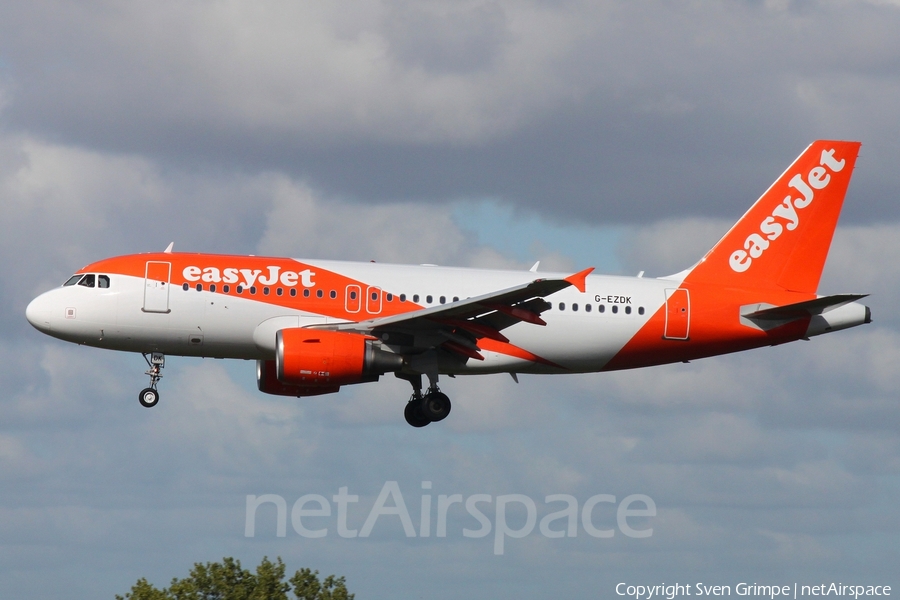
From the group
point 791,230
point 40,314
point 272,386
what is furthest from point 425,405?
point 791,230

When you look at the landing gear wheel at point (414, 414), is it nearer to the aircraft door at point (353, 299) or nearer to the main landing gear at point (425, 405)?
the main landing gear at point (425, 405)

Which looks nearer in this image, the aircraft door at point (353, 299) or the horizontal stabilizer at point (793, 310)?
the aircraft door at point (353, 299)

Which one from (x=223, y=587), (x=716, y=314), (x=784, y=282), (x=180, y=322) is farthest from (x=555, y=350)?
(x=223, y=587)

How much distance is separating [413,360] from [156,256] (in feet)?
29.5

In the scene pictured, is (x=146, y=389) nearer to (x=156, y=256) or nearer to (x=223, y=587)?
(x=156, y=256)

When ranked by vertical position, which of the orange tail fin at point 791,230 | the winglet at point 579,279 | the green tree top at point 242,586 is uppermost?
the orange tail fin at point 791,230

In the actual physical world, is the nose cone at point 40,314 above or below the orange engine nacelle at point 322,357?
above

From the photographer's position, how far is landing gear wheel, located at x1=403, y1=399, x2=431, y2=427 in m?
46.8

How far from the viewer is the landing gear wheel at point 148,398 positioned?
44.8 m

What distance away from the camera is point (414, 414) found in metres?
47.0

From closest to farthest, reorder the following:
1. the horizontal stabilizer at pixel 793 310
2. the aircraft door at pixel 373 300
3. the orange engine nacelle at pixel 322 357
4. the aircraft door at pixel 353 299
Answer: the orange engine nacelle at pixel 322 357 < the aircraft door at pixel 353 299 < the aircraft door at pixel 373 300 < the horizontal stabilizer at pixel 793 310

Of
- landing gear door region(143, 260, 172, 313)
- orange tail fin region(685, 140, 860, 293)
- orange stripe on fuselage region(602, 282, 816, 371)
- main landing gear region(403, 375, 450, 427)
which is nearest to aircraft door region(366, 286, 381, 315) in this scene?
main landing gear region(403, 375, 450, 427)

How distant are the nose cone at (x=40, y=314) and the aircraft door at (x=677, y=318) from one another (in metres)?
20.5

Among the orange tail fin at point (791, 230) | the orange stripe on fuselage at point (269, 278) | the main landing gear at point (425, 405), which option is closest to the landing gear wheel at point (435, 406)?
the main landing gear at point (425, 405)
